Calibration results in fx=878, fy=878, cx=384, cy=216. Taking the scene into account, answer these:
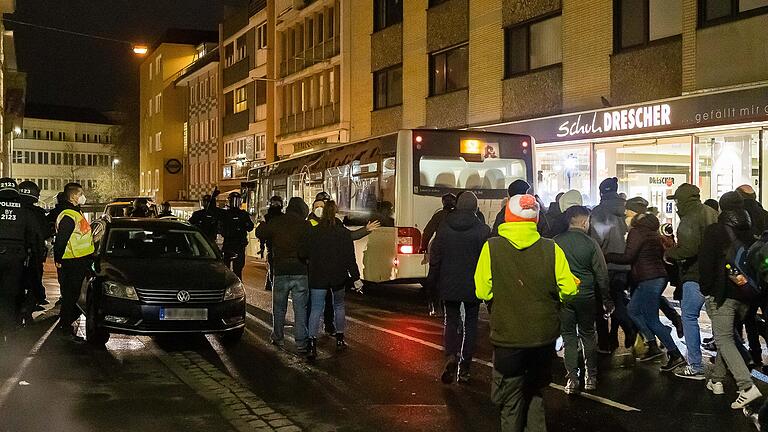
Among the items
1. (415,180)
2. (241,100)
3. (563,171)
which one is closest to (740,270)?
(415,180)

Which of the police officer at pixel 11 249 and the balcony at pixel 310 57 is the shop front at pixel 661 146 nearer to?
the police officer at pixel 11 249

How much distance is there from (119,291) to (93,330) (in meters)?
0.67

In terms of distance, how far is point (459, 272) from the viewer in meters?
8.35

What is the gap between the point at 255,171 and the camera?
2573 cm

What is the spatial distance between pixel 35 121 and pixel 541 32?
101 metres

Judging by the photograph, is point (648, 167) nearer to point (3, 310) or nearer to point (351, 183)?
point (351, 183)

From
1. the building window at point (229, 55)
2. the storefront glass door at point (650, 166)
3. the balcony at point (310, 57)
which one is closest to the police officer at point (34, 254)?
the storefront glass door at point (650, 166)

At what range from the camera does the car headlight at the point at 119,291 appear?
1005cm

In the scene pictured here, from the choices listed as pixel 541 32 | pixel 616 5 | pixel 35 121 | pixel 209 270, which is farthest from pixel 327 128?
→ pixel 35 121

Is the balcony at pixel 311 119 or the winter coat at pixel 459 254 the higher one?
the balcony at pixel 311 119

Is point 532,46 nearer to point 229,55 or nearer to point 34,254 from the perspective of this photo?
point 34,254

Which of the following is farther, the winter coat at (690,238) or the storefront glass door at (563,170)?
the storefront glass door at (563,170)

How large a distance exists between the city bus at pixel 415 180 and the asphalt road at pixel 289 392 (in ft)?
12.6

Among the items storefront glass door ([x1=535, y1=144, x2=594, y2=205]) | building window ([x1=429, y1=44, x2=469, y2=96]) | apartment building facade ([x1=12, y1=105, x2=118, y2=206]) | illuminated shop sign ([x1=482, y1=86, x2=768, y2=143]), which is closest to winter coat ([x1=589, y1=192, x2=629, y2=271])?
illuminated shop sign ([x1=482, y1=86, x2=768, y2=143])
